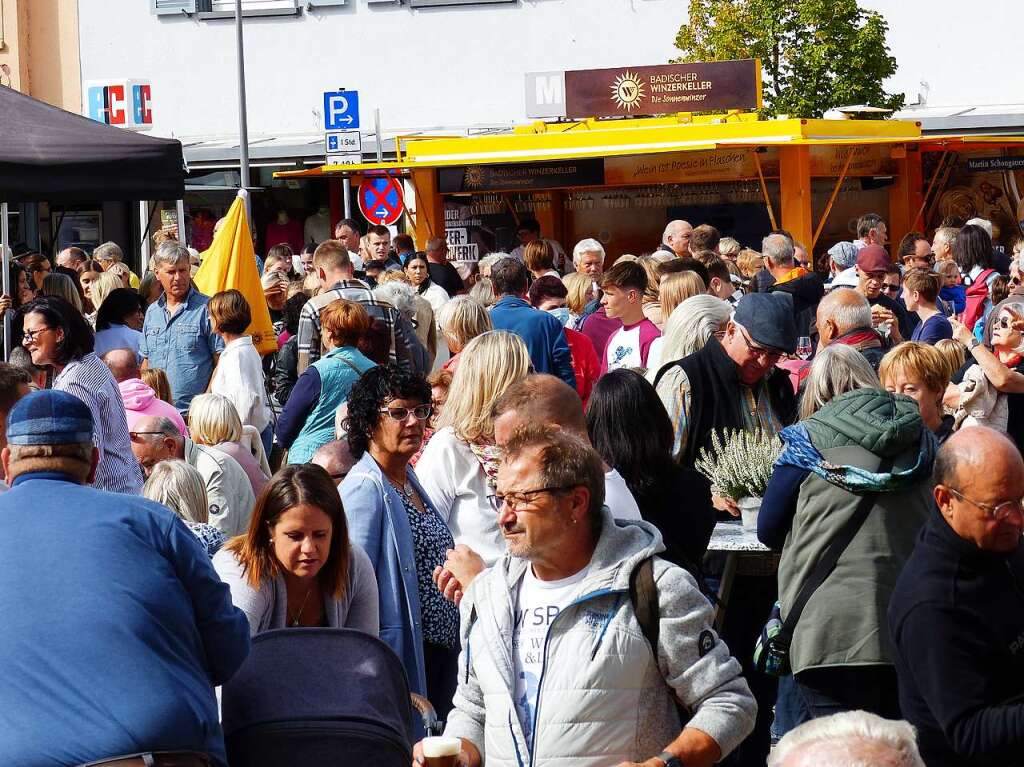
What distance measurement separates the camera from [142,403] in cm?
816

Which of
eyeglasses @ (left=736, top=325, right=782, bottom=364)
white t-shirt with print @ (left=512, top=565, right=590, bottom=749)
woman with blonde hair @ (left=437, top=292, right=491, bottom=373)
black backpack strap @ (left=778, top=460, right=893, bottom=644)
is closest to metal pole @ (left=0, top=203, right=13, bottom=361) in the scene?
woman with blonde hair @ (left=437, top=292, right=491, bottom=373)

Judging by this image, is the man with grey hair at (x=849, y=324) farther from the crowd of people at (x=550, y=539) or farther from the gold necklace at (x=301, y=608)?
the gold necklace at (x=301, y=608)

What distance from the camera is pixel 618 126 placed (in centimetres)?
1861

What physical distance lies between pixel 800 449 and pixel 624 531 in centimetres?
163

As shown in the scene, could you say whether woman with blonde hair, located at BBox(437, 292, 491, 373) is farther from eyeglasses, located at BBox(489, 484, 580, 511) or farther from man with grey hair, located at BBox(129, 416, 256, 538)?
eyeglasses, located at BBox(489, 484, 580, 511)

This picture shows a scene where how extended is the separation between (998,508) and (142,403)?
16.6 ft

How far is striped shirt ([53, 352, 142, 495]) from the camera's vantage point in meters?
6.91

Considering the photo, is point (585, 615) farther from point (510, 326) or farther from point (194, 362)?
point (194, 362)

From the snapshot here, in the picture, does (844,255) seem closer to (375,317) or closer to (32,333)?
(375,317)

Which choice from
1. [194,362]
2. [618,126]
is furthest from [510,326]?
[618,126]

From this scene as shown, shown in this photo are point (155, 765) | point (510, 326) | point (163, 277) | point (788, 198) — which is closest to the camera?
point (155, 765)

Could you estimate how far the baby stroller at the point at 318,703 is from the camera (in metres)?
3.89

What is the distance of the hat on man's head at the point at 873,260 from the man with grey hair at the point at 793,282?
121cm

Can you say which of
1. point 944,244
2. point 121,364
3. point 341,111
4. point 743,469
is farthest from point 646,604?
point 341,111
